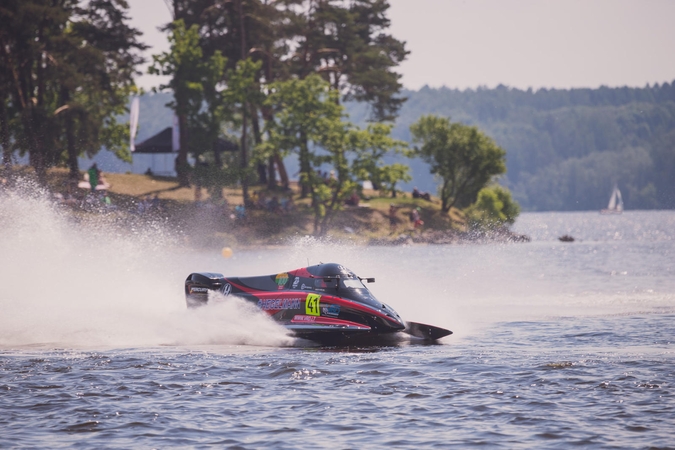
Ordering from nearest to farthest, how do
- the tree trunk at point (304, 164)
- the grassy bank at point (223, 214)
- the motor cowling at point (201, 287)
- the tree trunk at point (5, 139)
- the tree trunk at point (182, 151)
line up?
the motor cowling at point (201, 287) < the tree trunk at point (5, 139) < the grassy bank at point (223, 214) < the tree trunk at point (304, 164) < the tree trunk at point (182, 151)

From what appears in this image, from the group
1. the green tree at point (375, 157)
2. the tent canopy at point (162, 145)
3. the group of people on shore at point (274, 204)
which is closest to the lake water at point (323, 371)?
the group of people on shore at point (274, 204)

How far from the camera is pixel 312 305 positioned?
58.2 ft

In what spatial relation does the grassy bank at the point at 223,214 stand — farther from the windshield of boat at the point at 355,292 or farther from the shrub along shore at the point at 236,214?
the windshield of boat at the point at 355,292

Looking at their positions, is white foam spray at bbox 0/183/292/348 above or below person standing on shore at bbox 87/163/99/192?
below

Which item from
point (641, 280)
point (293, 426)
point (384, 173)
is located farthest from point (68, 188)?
point (293, 426)

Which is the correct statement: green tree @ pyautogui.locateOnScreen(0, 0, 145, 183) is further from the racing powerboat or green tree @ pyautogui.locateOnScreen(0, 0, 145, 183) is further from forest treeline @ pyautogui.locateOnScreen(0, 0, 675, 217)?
the racing powerboat

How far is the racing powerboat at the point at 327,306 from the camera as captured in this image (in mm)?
17156

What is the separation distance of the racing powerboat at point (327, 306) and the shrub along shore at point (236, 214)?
29.6 meters

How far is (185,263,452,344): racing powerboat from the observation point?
17.2m

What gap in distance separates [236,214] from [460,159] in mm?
24573

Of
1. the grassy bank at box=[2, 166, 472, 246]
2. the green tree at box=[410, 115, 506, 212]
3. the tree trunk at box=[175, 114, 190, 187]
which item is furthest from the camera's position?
the green tree at box=[410, 115, 506, 212]

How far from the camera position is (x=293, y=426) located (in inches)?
437

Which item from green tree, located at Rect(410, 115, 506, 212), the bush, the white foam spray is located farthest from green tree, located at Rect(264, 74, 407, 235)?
the white foam spray

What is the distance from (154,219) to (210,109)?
12357 millimetres
